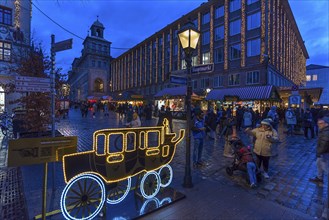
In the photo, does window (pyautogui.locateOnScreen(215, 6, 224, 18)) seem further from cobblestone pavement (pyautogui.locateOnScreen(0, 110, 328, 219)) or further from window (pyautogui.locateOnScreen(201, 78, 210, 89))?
cobblestone pavement (pyautogui.locateOnScreen(0, 110, 328, 219))

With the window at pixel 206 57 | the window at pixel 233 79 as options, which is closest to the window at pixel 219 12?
the window at pixel 206 57

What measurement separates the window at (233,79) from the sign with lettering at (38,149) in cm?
2601

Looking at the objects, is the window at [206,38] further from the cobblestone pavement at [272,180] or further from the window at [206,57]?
the cobblestone pavement at [272,180]

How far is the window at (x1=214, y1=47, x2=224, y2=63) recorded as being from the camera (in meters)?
28.2

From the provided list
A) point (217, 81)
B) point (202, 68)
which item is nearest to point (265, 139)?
point (202, 68)

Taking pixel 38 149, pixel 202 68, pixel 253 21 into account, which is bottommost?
pixel 38 149

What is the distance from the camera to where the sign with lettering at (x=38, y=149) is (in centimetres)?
253

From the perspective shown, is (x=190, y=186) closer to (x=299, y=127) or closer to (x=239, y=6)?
(x=299, y=127)

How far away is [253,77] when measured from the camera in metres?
24.5

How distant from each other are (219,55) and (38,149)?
29101 millimetres

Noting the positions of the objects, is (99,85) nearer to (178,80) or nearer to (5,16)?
(5,16)

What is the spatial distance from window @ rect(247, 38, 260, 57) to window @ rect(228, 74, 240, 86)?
9.95 ft

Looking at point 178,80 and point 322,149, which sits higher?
point 178,80

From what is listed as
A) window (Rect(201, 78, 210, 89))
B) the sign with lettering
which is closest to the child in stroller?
the sign with lettering
